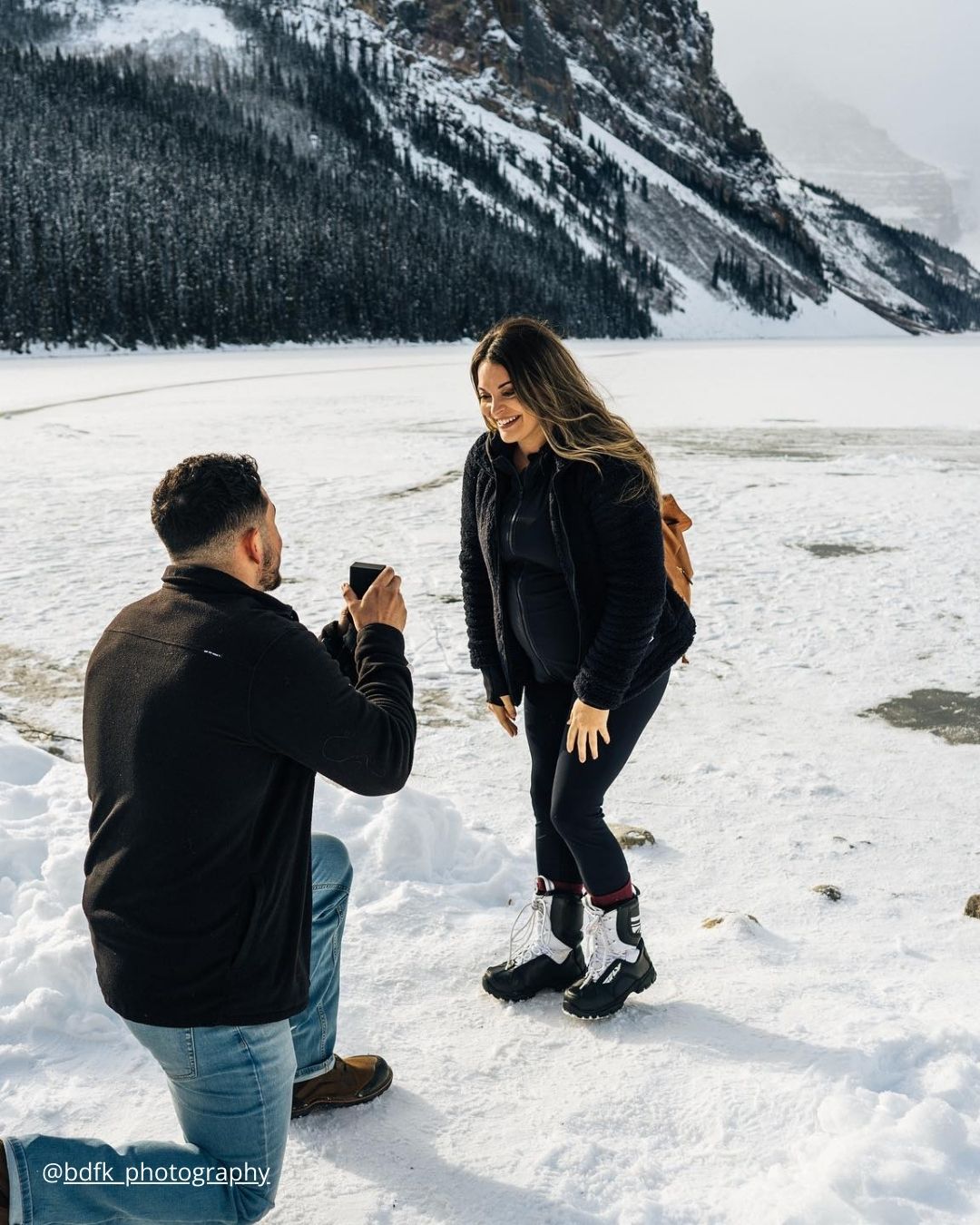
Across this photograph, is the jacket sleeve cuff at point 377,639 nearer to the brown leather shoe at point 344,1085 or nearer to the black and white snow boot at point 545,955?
the brown leather shoe at point 344,1085

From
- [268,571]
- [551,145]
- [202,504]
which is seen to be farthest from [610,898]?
[551,145]

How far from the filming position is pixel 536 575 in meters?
2.74

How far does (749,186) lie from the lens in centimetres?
17625

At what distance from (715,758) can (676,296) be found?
424 feet

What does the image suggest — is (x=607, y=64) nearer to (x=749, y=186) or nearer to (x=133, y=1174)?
(x=749, y=186)

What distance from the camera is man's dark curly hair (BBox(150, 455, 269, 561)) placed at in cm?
186

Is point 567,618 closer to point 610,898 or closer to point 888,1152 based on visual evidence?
point 610,898

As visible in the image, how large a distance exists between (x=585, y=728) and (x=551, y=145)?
161 metres

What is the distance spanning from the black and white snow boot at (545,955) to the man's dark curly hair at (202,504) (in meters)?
1.62

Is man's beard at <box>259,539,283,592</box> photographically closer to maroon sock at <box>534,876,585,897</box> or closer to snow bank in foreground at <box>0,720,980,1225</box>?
snow bank in foreground at <box>0,720,980,1225</box>

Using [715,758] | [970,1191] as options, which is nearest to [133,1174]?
[970,1191]

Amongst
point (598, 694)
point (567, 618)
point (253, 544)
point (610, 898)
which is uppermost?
point (253, 544)

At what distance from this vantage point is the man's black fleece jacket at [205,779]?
1777 mm

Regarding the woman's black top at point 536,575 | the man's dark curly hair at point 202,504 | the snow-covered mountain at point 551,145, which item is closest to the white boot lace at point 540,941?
the woman's black top at point 536,575
